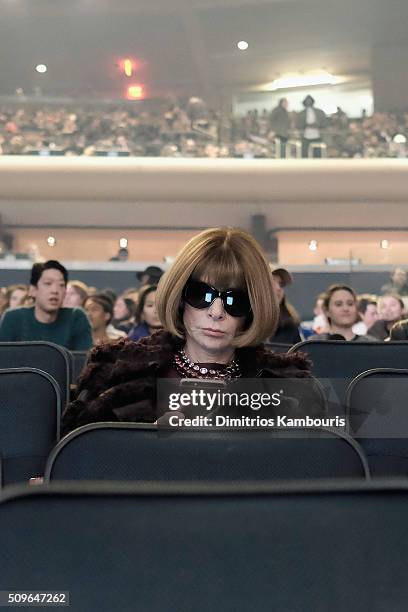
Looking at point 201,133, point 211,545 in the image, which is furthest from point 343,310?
point 201,133

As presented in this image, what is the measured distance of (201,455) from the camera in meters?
1.38

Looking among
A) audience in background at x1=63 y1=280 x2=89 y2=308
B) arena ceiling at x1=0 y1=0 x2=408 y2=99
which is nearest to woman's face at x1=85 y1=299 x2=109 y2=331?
audience in background at x1=63 y1=280 x2=89 y2=308

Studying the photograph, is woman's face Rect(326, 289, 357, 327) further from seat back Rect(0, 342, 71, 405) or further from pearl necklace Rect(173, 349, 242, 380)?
pearl necklace Rect(173, 349, 242, 380)

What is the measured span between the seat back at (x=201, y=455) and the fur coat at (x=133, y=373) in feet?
1.45

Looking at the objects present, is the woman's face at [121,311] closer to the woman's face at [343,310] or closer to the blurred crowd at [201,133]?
the woman's face at [343,310]

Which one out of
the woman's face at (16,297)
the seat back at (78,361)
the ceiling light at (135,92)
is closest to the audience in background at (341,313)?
the seat back at (78,361)

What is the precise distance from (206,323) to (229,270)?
0.13 metres

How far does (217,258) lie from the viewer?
2062 millimetres

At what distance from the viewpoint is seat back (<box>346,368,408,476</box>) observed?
2.23 metres

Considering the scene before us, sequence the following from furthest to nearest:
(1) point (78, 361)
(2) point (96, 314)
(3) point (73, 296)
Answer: (3) point (73, 296), (2) point (96, 314), (1) point (78, 361)

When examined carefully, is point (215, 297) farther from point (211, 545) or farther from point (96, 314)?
point (96, 314)

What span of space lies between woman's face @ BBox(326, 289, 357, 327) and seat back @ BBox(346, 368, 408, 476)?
2546 mm

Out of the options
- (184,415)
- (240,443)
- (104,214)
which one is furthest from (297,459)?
(104,214)

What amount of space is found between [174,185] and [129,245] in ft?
5.23
